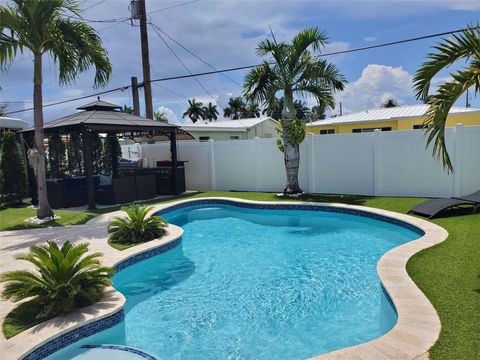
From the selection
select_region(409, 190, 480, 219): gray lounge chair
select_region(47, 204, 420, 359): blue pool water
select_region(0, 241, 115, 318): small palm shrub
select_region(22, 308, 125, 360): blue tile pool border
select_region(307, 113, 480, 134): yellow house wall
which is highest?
select_region(307, 113, 480, 134): yellow house wall

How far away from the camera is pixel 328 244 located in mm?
8859

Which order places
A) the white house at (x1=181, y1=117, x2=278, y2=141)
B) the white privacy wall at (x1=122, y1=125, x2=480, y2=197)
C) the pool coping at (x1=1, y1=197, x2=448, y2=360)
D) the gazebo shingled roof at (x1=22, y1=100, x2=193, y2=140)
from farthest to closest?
the white house at (x1=181, y1=117, x2=278, y2=141), the gazebo shingled roof at (x1=22, y1=100, x2=193, y2=140), the white privacy wall at (x1=122, y1=125, x2=480, y2=197), the pool coping at (x1=1, y1=197, x2=448, y2=360)

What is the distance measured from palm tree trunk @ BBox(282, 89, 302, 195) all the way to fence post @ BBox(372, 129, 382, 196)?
2745 mm

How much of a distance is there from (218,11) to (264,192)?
25.7 ft

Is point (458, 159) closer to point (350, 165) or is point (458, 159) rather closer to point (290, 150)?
point (350, 165)

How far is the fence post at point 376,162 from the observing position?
41.4ft

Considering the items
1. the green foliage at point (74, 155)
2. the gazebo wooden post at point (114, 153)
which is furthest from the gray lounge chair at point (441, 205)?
the green foliage at point (74, 155)

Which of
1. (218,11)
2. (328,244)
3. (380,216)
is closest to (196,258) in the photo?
(328,244)

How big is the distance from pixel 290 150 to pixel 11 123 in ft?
41.9

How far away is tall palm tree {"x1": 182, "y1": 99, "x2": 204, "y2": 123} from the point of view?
199 feet

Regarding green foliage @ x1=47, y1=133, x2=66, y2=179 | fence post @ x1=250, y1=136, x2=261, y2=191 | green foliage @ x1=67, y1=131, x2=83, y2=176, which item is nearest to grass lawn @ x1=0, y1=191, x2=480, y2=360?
green foliage @ x1=47, y1=133, x2=66, y2=179

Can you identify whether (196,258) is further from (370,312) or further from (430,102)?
(430,102)

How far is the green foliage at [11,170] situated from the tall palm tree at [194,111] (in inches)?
1870

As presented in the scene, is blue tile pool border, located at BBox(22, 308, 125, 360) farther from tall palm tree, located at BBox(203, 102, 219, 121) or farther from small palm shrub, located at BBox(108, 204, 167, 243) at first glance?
tall palm tree, located at BBox(203, 102, 219, 121)
